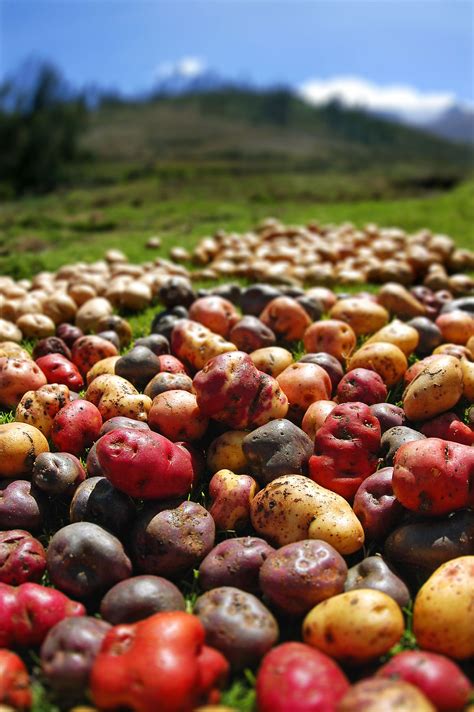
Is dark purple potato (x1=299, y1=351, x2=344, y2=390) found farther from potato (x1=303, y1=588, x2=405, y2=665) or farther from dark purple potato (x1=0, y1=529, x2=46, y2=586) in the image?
dark purple potato (x1=0, y1=529, x2=46, y2=586)

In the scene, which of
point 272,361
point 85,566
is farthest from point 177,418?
point 85,566

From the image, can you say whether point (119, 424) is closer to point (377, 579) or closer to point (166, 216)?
point (377, 579)

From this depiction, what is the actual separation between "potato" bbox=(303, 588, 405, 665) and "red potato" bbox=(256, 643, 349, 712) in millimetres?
112

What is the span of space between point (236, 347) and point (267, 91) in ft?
410

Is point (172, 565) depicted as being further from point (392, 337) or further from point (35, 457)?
point (392, 337)

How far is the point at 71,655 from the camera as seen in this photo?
2418mm

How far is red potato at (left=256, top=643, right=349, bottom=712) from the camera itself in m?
2.15

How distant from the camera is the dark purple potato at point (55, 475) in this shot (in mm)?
3363

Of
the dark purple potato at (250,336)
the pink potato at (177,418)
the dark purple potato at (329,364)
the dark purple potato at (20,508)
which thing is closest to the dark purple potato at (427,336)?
the dark purple potato at (329,364)

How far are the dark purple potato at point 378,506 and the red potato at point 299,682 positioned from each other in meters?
0.94

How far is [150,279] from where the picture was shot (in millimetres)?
7051

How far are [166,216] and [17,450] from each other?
456 inches

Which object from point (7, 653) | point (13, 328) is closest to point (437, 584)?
point (7, 653)

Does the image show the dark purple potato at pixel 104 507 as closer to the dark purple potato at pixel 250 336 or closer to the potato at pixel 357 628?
the potato at pixel 357 628
